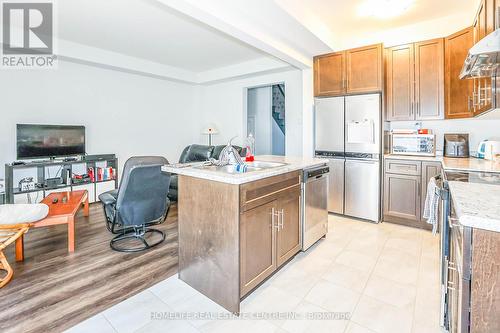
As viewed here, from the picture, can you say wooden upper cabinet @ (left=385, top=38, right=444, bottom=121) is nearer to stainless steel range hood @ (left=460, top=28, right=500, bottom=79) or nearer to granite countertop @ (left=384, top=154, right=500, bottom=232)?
stainless steel range hood @ (left=460, top=28, right=500, bottom=79)

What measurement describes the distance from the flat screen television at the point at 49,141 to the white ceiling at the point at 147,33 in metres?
1.42

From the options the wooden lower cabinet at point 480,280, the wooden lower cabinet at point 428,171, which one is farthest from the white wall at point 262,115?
the wooden lower cabinet at point 480,280

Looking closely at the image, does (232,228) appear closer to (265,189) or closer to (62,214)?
(265,189)

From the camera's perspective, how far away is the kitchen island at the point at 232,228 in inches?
71.5

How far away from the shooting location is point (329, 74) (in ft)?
13.2

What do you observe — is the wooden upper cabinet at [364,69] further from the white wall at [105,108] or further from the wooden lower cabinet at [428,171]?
the white wall at [105,108]

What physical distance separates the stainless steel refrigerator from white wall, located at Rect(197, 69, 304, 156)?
3.86 feet

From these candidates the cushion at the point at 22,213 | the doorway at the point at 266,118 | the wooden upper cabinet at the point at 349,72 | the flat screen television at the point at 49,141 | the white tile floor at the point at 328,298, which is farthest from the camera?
the doorway at the point at 266,118

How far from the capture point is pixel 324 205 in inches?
118

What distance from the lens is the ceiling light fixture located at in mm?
3072

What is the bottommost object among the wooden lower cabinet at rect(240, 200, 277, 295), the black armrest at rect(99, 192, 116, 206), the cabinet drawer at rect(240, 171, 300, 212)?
the wooden lower cabinet at rect(240, 200, 277, 295)

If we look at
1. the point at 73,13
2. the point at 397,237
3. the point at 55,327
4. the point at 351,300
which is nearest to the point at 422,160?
the point at 397,237

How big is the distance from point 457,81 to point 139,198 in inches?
153

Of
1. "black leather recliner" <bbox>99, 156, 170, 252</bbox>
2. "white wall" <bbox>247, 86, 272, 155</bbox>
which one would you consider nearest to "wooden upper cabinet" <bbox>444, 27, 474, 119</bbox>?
"black leather recliner" <bbox>99, 156, 170, 252</bbox>
